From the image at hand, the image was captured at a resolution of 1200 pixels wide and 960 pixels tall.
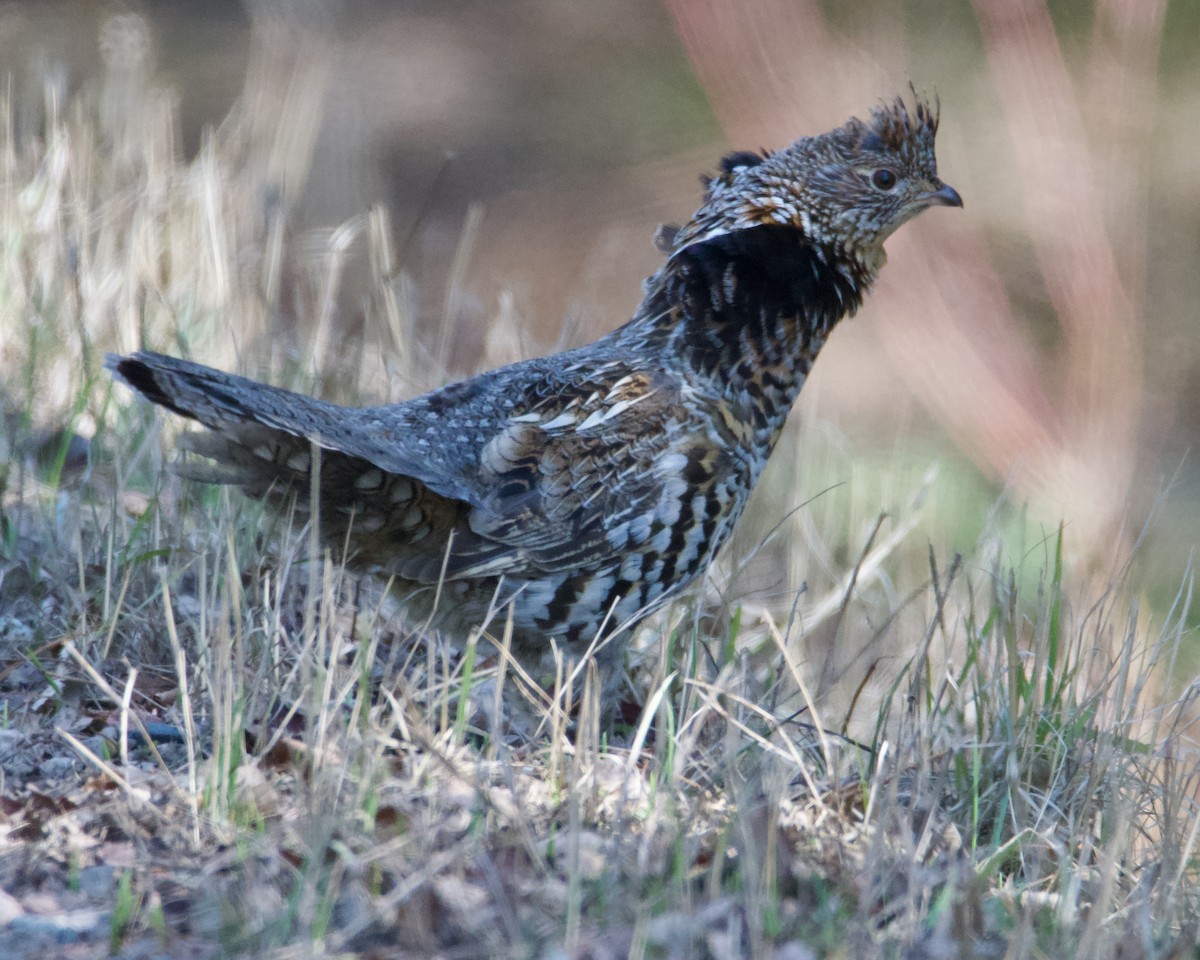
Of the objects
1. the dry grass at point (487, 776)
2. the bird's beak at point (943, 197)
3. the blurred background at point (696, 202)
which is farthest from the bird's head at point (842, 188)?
the dry grass at point (487, 776)

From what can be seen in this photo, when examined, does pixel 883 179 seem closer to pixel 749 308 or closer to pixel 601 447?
pixel 749 308

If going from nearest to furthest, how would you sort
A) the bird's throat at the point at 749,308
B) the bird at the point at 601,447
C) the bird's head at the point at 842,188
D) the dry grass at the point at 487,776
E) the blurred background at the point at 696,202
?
the dry grass at the point at 487,776 → the bird at the point at 601,447 → the bird's throat at the point at 749,308 → the bird's head at the point at 842,188 → the blurred background at the point at 696,202

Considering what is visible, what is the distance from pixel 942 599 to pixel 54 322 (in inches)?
148

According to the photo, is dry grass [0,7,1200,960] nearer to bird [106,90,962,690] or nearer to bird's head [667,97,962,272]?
bird [106,90,962,690]

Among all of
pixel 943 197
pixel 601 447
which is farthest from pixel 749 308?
pixel 943 197

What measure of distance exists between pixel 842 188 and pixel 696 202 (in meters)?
8.51

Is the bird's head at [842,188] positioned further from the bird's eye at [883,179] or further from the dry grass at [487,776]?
the dry grass at [487,776]

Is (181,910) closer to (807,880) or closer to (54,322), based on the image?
(807,880)

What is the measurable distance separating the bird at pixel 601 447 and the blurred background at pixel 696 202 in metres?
0.35

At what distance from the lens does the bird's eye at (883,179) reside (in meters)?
4.43

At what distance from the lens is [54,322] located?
18.5 ft

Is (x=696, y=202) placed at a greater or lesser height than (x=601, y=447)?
greater

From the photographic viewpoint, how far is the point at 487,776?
9.96 ft

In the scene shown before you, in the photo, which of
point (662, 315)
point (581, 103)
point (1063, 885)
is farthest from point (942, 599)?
point (581, 103)
